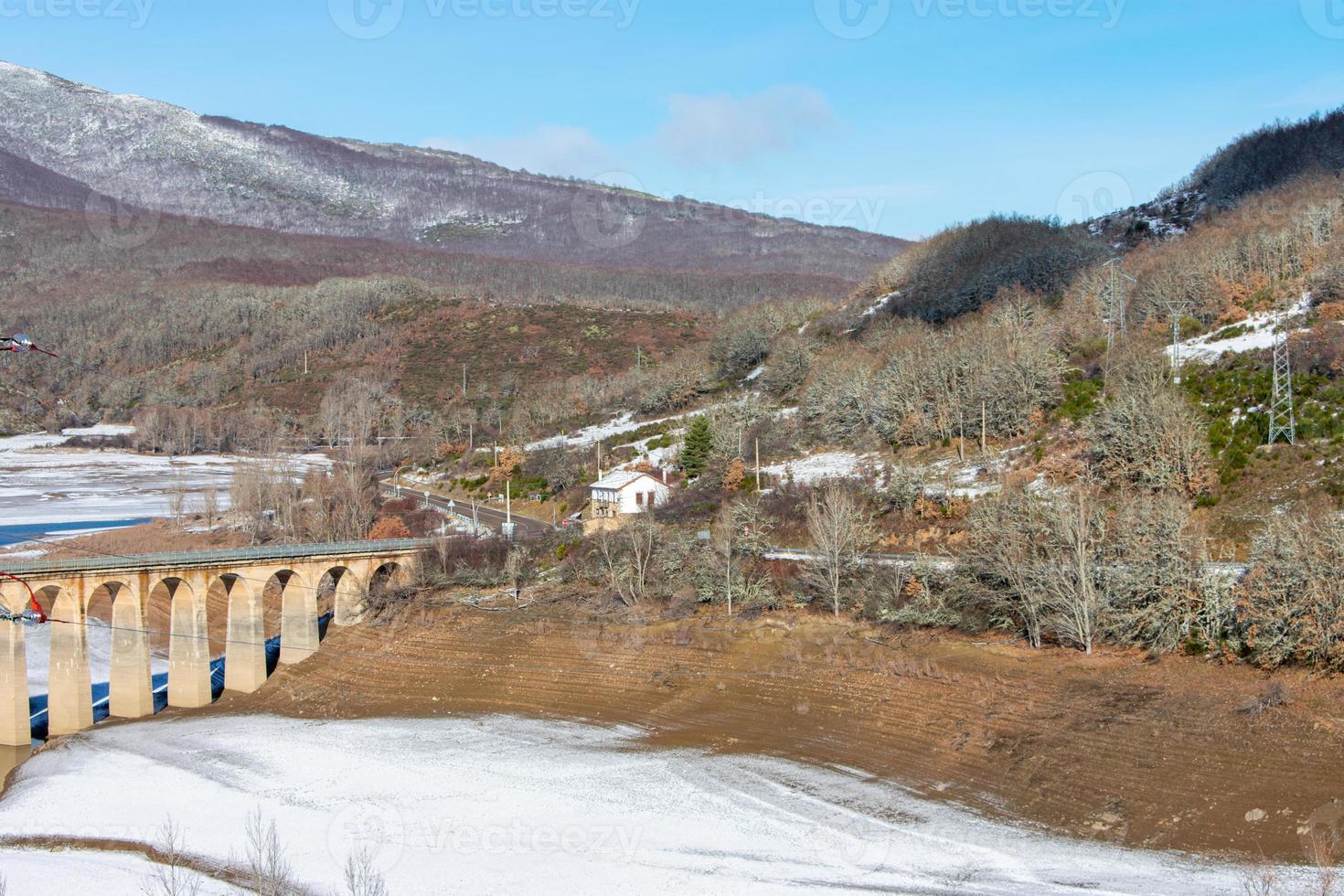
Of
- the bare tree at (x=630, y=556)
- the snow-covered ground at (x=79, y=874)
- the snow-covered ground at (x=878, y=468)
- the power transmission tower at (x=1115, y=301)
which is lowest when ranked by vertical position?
the snow-covered ground at (x=79, y=874)

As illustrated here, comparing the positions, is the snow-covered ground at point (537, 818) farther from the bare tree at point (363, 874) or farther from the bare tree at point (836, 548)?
the bare tree at point (836, 548)

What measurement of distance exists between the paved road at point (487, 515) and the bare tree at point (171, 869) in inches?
1184

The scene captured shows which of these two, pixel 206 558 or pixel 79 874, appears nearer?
pixel 79 874

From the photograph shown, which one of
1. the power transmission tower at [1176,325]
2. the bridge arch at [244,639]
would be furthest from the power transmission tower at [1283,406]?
the bridge arch at [244,639]

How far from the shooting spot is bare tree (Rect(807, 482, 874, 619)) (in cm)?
4141

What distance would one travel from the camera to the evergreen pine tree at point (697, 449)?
212ft

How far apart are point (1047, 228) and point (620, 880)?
82975 mm

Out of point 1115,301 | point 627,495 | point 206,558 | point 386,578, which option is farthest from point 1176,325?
point 206,558

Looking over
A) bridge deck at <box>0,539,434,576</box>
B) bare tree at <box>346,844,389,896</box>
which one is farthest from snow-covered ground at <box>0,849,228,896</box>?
bridge deck at <box>0,539,434,576</box>

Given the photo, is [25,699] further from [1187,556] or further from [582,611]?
[1187,556]

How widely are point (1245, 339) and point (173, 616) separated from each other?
50.4 m

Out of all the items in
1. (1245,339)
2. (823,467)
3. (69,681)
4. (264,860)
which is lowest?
(264,860)

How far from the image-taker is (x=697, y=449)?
213ft

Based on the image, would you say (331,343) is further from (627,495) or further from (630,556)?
(630,556)
